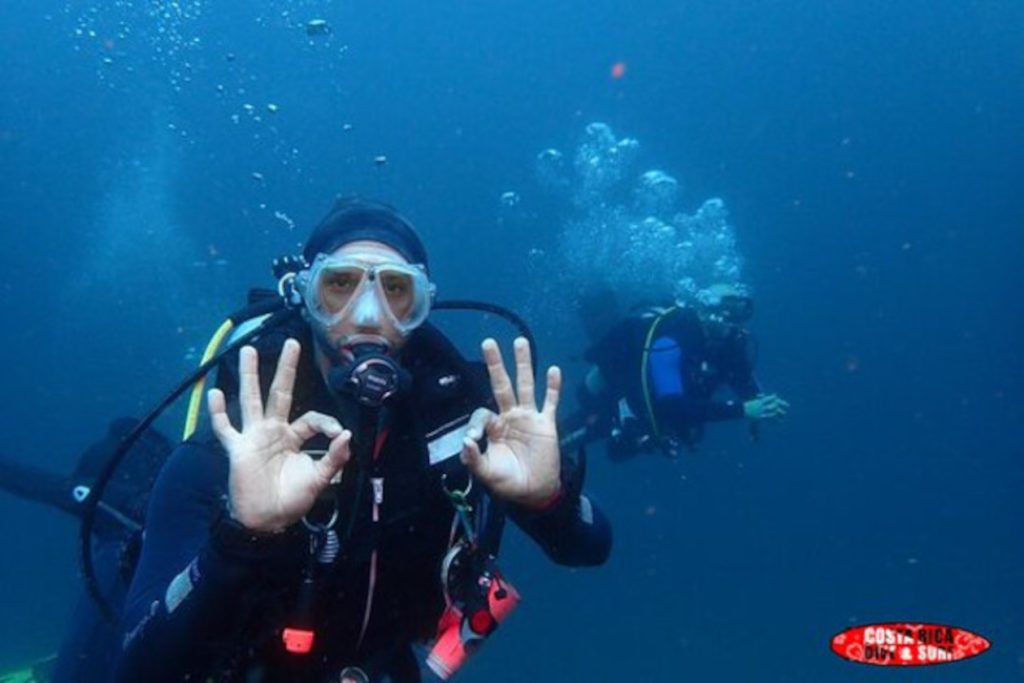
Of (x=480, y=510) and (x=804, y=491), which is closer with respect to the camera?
(x=480, y=510)

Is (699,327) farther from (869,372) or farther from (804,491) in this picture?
(869,372)

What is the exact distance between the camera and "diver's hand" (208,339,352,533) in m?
2.71

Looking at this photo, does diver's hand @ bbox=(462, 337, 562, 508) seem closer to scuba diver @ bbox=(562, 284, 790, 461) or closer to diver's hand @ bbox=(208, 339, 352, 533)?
diver's hand @ bbox=(208, 339, 352, 533)

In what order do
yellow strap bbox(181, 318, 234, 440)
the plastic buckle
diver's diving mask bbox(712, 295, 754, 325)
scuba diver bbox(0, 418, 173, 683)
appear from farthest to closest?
1. diver's diving mask bbox(712, 295, 754, 325)
2. scuba diver bbox(0, 418, 173, 683)
3. yellow strap bbox(181, 318, 234, 440)
4. the plastic buckle

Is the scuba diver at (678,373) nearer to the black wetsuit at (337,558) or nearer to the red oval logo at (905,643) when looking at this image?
the red oval logo at (905,643)

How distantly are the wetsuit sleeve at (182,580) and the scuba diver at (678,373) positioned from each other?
6284 millimetres

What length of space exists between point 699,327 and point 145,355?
10537cm

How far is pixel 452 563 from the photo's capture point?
339cm

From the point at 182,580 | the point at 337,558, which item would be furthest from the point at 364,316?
the point at 182,580

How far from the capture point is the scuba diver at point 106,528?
484 cm

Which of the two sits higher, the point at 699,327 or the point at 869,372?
the point at 869,372

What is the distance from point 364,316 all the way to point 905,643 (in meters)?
5.96

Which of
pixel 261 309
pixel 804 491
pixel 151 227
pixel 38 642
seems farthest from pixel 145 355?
pixel 261 309

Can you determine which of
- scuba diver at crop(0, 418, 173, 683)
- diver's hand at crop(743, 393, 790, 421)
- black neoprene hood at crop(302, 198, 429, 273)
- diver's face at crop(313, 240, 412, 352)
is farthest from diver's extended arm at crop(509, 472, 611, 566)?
diver's hand at crop(743, 393, 790, 421)
